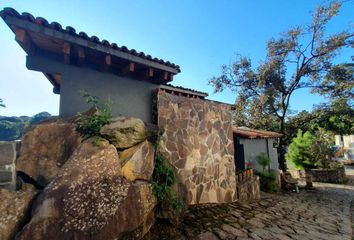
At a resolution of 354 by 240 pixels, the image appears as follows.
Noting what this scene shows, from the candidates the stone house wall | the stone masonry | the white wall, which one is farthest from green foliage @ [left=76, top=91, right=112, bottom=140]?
the white wall

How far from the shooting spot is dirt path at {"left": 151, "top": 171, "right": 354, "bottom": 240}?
414 centimetres

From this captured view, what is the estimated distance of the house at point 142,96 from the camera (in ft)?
14.6

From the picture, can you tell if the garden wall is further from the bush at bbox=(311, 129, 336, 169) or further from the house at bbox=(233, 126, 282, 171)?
the house at bbox=(233, 126, 282, 171)

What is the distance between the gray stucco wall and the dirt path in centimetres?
318

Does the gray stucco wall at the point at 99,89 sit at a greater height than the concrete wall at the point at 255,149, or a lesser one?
greater

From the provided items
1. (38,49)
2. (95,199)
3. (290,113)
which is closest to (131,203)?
(95,199)

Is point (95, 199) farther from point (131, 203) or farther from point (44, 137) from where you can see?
point (44, 137)

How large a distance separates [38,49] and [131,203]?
4485mm

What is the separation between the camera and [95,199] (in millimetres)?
3100

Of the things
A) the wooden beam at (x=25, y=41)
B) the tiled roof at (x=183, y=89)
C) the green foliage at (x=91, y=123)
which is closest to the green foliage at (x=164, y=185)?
the green foliage at (x=91, y=123)

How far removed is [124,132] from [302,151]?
583 inches

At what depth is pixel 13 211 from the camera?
2963 mm

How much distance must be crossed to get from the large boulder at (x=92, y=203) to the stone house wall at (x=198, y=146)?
2054mm

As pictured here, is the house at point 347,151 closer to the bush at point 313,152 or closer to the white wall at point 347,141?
the white wall at point 347,141
